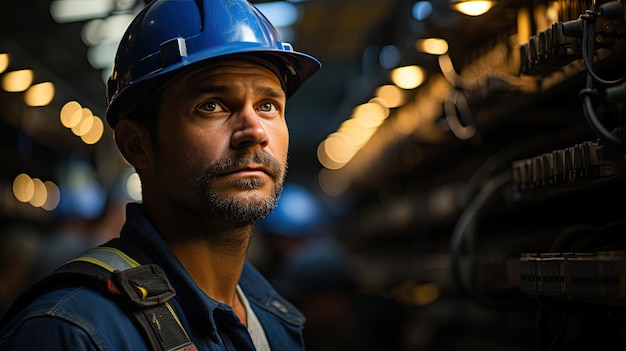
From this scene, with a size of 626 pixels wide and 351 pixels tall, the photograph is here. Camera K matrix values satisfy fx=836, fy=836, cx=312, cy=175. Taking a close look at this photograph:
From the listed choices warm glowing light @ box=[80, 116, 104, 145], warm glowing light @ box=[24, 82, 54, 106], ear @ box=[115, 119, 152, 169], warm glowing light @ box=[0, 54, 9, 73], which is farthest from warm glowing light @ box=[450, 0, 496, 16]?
warm glowing light @ box=[80, 116, 104, 145]

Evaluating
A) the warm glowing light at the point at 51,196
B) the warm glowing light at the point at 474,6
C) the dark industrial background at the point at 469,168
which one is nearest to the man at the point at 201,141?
the dark industrial background at the point at 469,168

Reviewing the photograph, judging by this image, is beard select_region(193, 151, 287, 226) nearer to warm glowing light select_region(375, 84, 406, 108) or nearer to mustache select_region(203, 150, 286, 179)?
mustache select_region(203, 150, 286, 179)

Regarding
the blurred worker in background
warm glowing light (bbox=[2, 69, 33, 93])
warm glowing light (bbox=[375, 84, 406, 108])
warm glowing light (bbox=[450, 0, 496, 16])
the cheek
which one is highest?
warm glowing light (bbox=[2, 69, 33, 93])

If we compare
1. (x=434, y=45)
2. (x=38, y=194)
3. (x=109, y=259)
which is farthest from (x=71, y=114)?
(x=109, y=259)

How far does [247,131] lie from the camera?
2375mm

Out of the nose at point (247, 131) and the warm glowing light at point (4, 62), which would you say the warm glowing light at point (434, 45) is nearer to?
the nose at point (247, 131)

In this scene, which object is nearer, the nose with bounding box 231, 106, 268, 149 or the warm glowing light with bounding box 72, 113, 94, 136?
the nose with bounding box 231, 106, 268, 149

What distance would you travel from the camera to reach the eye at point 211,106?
2.40 metres

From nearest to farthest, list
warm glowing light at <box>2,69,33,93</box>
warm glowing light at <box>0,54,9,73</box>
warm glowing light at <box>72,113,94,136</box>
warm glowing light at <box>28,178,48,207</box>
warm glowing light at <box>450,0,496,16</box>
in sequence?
warm glowing light at <box>450,0,496,16</box>, warm glowing light at <box>0,54,9,73</box>, warm glowing light at <box>2,69,33,93</box>, warm glowing light at <box>72,113,94,136</box>, warm glowing light at <box>28,178,48,207</box>

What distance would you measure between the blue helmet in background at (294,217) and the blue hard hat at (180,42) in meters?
3.90

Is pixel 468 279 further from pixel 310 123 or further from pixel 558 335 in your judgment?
pixel 310 123

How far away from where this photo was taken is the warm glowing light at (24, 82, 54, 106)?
6.58 metres

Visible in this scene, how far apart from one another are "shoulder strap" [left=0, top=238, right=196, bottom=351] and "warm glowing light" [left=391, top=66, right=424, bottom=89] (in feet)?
11.1

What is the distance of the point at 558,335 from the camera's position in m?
2.46
